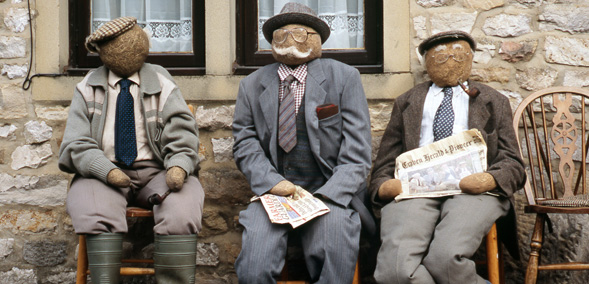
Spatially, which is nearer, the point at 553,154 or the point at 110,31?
the point at 110,31

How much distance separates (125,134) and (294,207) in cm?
95

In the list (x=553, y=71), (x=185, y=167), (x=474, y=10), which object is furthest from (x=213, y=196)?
(x=553, y=71)

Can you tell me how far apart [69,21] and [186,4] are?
2.42 ft

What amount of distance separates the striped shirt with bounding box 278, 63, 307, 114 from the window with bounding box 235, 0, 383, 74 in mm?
722

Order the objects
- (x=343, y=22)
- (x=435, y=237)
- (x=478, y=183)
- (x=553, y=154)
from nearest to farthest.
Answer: (x=435, y=237) < (x=478, y=183) < (x=553, y=154) < (x=343, y=22)

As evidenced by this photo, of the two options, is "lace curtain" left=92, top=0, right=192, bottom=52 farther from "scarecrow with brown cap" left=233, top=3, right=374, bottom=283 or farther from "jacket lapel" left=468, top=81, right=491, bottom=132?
"jacket lapel" left=468, top=81, right=491, bottom=132

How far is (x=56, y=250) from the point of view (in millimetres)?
3736

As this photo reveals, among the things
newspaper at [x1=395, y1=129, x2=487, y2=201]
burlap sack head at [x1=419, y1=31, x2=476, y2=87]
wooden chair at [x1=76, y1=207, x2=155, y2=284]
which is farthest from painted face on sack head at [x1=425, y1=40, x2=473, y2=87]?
wooden chair at [x1=76, y1=207, x2=155, y2=284]

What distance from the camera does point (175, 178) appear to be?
296cm

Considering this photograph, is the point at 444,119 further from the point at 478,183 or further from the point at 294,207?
the point at 294,207

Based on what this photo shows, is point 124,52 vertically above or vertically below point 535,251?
above

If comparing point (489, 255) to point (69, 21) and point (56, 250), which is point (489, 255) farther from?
point (69, 21)

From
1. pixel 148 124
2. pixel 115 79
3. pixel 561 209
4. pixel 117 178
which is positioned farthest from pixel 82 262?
pixel 561 209

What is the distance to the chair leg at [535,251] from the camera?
3.03 meters
